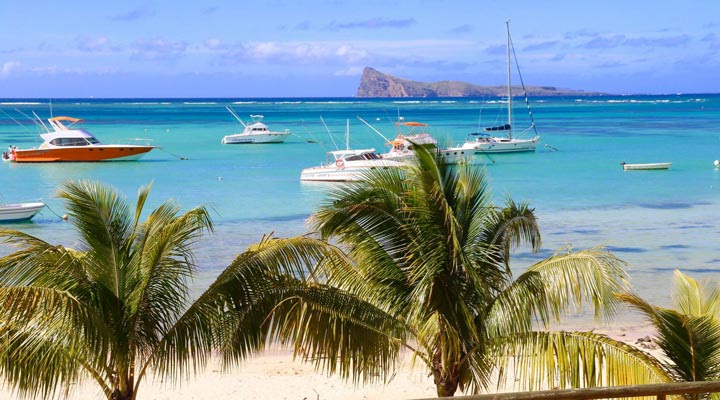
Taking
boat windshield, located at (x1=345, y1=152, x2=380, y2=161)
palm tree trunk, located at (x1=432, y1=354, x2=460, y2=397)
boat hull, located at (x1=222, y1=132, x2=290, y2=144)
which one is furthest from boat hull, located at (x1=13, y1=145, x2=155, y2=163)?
palm tree trunk, located at (x1=432, y1=354, x2=460, y2=397)

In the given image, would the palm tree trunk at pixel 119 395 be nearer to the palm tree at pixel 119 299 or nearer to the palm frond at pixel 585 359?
the palm tree at pixel 119 299

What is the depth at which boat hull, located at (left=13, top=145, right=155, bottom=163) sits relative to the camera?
50031 mm

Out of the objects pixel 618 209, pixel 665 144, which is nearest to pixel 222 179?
pixel 618 209

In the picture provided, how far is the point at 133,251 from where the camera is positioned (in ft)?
30.8

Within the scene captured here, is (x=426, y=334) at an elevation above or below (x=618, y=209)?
above

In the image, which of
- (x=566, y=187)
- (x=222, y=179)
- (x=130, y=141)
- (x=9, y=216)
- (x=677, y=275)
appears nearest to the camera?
(x=677, y=275)

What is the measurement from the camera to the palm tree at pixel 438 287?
8914mm

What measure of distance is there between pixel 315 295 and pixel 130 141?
63707 millimetres

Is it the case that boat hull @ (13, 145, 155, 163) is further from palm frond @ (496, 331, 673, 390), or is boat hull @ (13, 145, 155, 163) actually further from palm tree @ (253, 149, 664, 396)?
palm frond @ (496, 331, 673, 390)

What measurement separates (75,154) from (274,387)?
38756mm

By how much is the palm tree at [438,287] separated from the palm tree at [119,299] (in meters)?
0.40

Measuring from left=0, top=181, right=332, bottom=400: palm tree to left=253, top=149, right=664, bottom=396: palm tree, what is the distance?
400 millimetres

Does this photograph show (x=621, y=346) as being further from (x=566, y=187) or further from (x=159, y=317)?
(x=566, y=187)

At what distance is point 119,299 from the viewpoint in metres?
8.98
